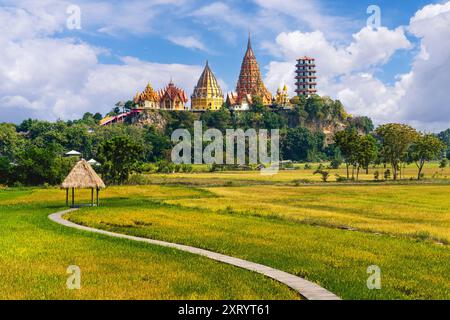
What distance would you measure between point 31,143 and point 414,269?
117540 mm

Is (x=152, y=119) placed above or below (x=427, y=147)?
above

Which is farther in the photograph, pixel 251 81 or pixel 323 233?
pixel 251 81

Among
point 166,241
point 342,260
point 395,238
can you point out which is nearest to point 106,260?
point 166,241

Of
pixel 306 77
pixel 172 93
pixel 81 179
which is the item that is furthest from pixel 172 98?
pixel 81 179

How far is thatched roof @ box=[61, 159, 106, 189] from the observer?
45625mm

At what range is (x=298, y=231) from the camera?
99.9ft

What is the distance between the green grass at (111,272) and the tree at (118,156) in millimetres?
47572

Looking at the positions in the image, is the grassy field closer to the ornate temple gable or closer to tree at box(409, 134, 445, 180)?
tree at box(409, 134, 445, 180)

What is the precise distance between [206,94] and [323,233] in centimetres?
15187

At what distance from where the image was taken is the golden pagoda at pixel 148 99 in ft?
561

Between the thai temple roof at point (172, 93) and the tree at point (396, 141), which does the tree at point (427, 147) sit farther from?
the thai temple roof at point (172, 93)

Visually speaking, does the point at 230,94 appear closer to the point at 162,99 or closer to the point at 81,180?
the point at 162,99

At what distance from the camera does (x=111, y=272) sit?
63.9 ft

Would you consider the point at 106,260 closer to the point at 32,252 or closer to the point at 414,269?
the point at 32,252
